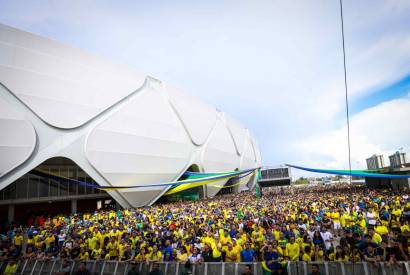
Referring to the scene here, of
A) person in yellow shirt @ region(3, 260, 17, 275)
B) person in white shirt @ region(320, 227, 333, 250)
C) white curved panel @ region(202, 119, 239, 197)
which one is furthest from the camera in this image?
white curved panel @ region(202, 119, 239, 197)

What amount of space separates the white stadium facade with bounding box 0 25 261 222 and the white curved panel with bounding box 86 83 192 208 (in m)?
0.09

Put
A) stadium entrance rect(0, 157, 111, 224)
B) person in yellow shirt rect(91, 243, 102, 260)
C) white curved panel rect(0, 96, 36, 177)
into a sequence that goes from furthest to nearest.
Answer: stadium entrance rect(0, 157, 111, 224), white curved panel rect(0, 96, 36, 177), person in yellow shirt rect(91, 243, 102, 260)

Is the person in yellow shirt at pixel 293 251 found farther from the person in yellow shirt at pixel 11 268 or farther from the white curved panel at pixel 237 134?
the white curved panel at pixel 237 134

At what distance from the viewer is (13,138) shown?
17750mm

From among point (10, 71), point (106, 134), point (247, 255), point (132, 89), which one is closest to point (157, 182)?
point (106, 134)

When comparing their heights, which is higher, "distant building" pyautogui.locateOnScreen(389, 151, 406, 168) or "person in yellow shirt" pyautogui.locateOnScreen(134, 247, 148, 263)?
"distant building" pyautogui.locateOnScreen(389, 151, 406, 168)

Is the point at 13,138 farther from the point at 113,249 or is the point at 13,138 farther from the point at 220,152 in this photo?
the point at 220,152

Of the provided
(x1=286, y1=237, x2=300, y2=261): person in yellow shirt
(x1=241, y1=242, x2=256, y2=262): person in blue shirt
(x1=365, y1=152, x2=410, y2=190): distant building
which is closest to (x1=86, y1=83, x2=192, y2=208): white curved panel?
(x1=241, y1=242, x2=256, y2=262): person in blue shirt

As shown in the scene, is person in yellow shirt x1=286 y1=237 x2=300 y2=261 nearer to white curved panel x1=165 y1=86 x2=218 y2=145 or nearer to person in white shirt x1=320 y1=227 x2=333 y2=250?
person in white shirt x1=320 y1=227 x2=333 y2=250

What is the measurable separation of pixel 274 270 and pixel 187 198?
98.0 ft

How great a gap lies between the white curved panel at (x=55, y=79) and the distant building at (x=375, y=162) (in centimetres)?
5137

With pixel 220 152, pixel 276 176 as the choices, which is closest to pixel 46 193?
pixel 220 152

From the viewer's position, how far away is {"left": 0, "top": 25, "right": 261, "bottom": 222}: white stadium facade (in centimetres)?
1847

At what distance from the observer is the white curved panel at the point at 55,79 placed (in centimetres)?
1902
